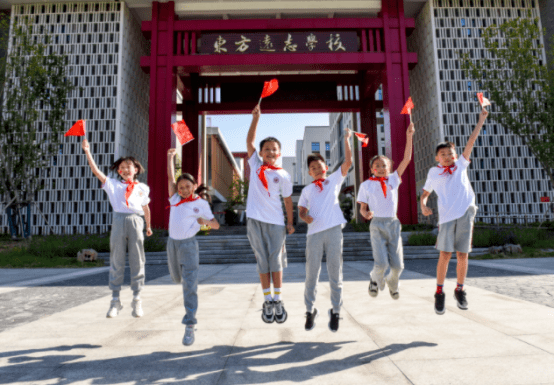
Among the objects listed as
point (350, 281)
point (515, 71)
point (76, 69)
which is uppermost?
point (76, 69)

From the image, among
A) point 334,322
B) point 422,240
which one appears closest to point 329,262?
point 334,322

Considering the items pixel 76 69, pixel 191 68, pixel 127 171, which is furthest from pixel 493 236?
pixel 76 69

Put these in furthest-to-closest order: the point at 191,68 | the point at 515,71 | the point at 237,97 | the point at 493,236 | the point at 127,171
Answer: the point at 237,97 < the point at 191,68 < the point at 515,71 < the point at 493,236 < the point at 127,171

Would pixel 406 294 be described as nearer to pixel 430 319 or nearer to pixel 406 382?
pixel 430 319

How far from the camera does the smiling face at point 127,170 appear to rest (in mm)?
4633

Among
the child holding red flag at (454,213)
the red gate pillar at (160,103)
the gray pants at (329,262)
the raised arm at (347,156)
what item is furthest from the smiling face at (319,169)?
the red gate pillar at (160,103)

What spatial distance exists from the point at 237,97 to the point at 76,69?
885 centimetres

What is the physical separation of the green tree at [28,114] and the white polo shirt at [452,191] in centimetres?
1781

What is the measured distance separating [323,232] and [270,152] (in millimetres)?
947

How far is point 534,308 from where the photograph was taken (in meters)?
4.31

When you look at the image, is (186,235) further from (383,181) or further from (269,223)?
(383,181)

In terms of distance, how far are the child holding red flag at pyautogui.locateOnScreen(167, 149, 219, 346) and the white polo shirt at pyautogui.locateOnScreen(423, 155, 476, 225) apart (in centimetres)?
254

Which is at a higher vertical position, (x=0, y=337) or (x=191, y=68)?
(x=191, y=68)

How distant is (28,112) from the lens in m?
17.4
